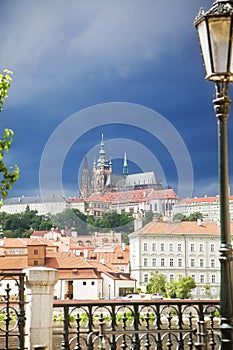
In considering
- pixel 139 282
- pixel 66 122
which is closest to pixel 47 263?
pixel 139 282

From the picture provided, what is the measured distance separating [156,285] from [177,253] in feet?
20.3

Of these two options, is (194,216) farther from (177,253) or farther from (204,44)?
(204,44)

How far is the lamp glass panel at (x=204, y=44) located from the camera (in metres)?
2.07

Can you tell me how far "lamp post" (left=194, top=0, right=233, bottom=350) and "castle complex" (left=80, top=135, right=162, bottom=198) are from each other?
48925 mm

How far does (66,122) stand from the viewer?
173ft

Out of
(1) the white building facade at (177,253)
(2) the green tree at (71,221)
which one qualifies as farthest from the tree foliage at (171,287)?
(2) the green tree at (71,221)

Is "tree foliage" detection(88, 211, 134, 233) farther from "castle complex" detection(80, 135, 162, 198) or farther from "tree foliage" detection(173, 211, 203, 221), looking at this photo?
"tree foliage" detection(173, 211, 203, 221)

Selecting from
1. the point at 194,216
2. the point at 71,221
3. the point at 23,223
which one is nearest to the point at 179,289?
the point at 194,216

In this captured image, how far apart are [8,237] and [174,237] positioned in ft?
39.8

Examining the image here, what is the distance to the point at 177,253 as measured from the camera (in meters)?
42.9

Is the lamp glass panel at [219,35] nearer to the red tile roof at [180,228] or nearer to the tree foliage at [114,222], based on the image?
the red tile roof at [180,228]

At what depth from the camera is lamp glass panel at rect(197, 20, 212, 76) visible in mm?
2070

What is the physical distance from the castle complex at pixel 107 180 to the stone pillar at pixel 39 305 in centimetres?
4806

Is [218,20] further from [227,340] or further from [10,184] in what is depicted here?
[10,184]
